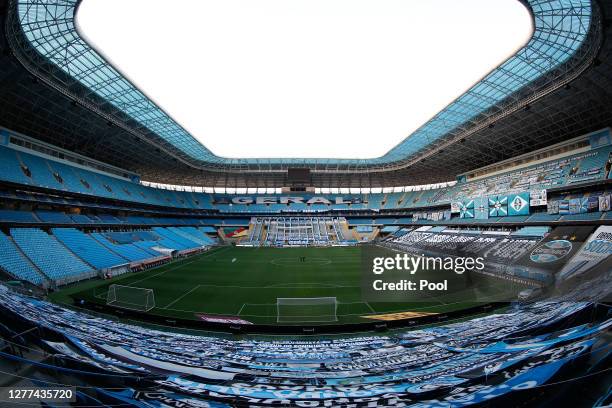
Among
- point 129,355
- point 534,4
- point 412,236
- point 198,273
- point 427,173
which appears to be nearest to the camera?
point 129,355

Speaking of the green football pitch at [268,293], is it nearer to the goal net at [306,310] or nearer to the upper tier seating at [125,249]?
the goal net at [306,310]

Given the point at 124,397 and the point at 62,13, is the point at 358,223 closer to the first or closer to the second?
the point at 62,13

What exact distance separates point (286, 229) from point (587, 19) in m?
52.6

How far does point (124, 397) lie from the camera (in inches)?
160

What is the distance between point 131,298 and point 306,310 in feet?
36.3

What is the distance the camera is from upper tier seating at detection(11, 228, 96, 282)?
814 inches

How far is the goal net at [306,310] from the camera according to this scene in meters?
14.4

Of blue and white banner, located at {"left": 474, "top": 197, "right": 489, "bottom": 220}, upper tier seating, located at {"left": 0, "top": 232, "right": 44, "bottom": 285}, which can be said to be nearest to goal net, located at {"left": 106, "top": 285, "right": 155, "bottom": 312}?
upper tier seating, located at {"left": 0, "top": 232, "right": 44, "bottom": 285}

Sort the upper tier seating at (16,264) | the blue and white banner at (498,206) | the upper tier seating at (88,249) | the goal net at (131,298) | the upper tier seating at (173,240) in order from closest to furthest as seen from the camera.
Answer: the goal net at (131,298) → the upper tier seating at (16,264) → the upper tier seating at (88,249) → the blue and white banner at (498,206) → the upper tier seating at (173,240)

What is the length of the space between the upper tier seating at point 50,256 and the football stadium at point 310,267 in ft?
0.57

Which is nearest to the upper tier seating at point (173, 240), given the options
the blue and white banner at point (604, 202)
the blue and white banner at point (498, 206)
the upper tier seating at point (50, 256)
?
the upper tier seating at point (50, 256)

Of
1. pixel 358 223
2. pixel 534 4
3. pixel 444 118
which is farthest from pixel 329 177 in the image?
pixel 534 4

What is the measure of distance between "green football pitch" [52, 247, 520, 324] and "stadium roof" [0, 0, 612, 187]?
16946mm

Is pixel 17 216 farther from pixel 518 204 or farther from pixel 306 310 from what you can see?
pixel 518 204
